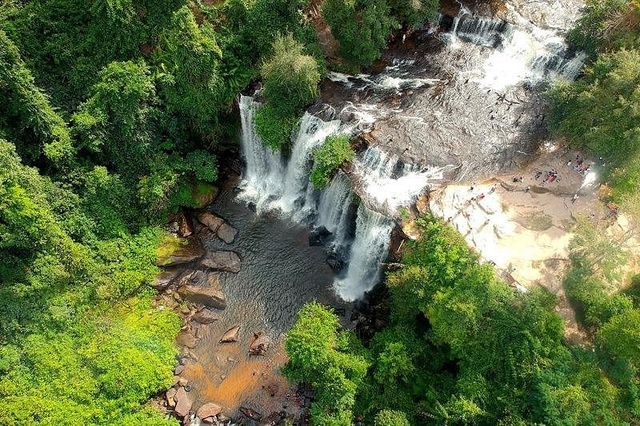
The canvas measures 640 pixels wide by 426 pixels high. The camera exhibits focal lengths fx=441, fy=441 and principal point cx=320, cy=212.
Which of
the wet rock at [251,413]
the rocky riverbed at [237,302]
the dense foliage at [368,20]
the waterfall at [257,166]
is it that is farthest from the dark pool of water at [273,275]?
the dense foliage at [368,20]

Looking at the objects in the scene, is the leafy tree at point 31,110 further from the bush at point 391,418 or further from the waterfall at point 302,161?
the bush at point 391,418

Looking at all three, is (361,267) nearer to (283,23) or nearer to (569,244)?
(569,244)

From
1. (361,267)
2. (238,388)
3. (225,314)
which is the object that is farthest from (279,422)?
(361,267)

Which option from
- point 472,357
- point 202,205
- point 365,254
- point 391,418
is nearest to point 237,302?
point 202,205

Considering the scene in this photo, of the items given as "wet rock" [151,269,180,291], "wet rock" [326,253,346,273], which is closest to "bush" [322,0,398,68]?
"wet rock" [326,253,346,273]

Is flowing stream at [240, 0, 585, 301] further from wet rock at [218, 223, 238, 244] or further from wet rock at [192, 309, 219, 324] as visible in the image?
wet rock at [192, 309, 219, 324]

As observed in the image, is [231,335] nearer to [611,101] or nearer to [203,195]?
[203,195]
